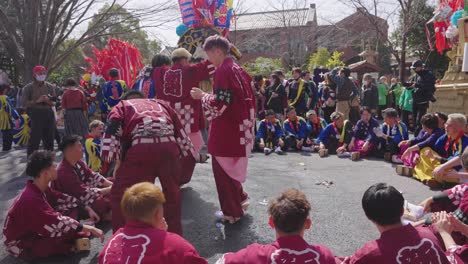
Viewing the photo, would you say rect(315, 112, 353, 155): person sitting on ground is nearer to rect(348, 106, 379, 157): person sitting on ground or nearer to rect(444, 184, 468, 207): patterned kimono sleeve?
rect(348, 106, 379, 157): person sitting on ground

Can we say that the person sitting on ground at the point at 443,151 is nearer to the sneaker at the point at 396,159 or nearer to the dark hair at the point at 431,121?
the dark hair at the point at 431,121

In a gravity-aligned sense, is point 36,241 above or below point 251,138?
below

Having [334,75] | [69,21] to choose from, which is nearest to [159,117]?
[334,75]

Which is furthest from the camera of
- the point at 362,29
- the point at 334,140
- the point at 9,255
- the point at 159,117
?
the point at 362,29

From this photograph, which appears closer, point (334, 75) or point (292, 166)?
point (292, 166)

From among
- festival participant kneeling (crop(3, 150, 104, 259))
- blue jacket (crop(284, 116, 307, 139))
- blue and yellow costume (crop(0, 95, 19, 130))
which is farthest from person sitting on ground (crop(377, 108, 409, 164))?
blue and yellow costume (crop(0, 95, 19, 130))

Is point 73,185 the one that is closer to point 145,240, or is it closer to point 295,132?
point 145,240

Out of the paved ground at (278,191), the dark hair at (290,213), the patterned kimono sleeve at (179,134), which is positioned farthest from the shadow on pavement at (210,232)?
the dark hair at (290,213)

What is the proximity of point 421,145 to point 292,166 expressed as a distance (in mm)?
2061

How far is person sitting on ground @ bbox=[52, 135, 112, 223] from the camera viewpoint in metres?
3.83

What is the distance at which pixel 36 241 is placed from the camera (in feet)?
10.8

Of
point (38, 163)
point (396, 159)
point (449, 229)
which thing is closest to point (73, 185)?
point (38, 163)

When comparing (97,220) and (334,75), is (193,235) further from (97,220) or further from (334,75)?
(334,75)

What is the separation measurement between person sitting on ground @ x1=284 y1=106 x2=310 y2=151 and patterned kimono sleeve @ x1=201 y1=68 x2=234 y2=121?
4.80 metres
